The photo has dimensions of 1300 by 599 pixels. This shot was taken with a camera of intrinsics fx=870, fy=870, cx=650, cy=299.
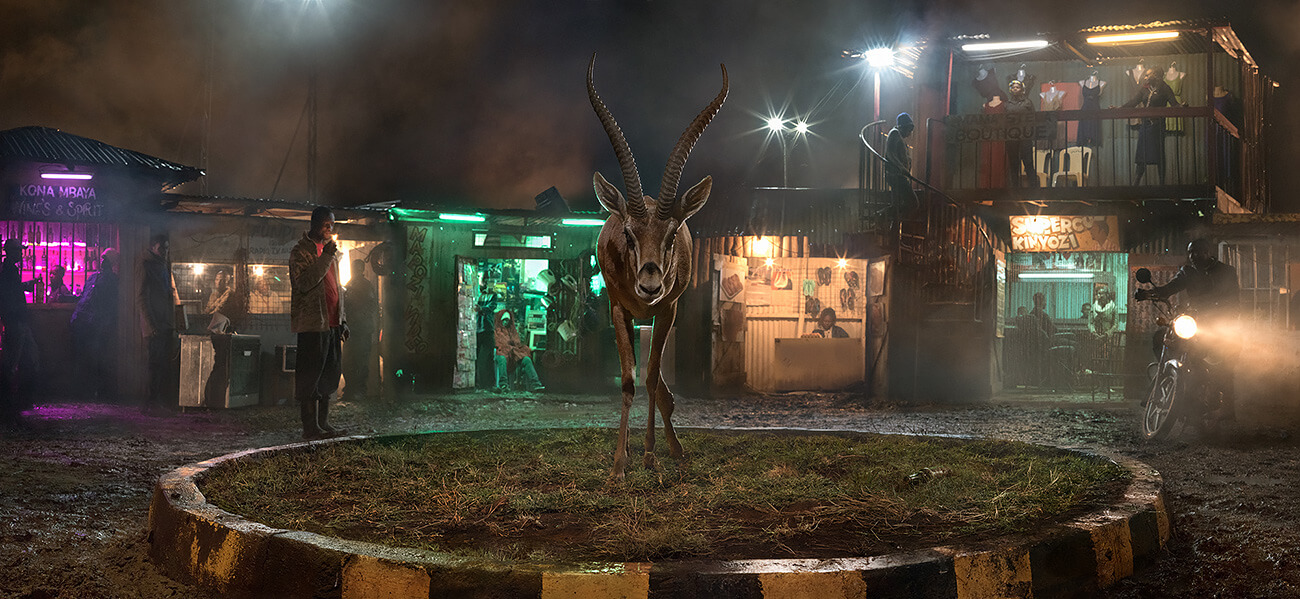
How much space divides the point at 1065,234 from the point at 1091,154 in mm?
1627

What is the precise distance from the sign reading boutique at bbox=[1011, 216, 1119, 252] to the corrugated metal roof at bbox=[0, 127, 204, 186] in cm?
1522

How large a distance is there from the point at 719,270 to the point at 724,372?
1794 mm

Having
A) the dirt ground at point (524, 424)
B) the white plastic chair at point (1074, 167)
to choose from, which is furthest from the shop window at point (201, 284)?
the white plastic chair at point (1074, 167)

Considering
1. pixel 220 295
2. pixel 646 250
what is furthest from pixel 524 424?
pixel 646 250

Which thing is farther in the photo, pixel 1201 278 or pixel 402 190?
pixel 402 190

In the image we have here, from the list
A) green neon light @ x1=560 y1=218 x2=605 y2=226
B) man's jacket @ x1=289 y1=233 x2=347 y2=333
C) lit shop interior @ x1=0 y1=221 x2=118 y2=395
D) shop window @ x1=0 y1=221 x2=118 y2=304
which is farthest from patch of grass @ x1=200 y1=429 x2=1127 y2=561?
shop window @ x1=0 y1=221 x2=118 y2=304

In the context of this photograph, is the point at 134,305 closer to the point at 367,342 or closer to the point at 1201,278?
the point at 367,342

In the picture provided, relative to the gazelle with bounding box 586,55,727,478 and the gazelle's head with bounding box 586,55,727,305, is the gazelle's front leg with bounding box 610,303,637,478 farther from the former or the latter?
the gazelle's head with bounding box 586,55,727,305

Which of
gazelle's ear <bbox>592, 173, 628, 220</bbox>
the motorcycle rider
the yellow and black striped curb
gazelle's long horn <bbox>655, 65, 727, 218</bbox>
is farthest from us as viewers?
the motorcycle rider

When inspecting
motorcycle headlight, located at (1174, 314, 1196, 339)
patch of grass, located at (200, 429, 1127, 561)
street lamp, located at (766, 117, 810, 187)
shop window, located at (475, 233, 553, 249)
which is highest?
street lamp, located at (766, 117, 810, 187)

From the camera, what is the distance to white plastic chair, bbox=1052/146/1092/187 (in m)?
16.2

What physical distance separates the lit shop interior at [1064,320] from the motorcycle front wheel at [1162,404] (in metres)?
7.94

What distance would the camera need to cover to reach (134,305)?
1405 cm

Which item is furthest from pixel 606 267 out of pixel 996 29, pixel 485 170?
pixel 485 170
